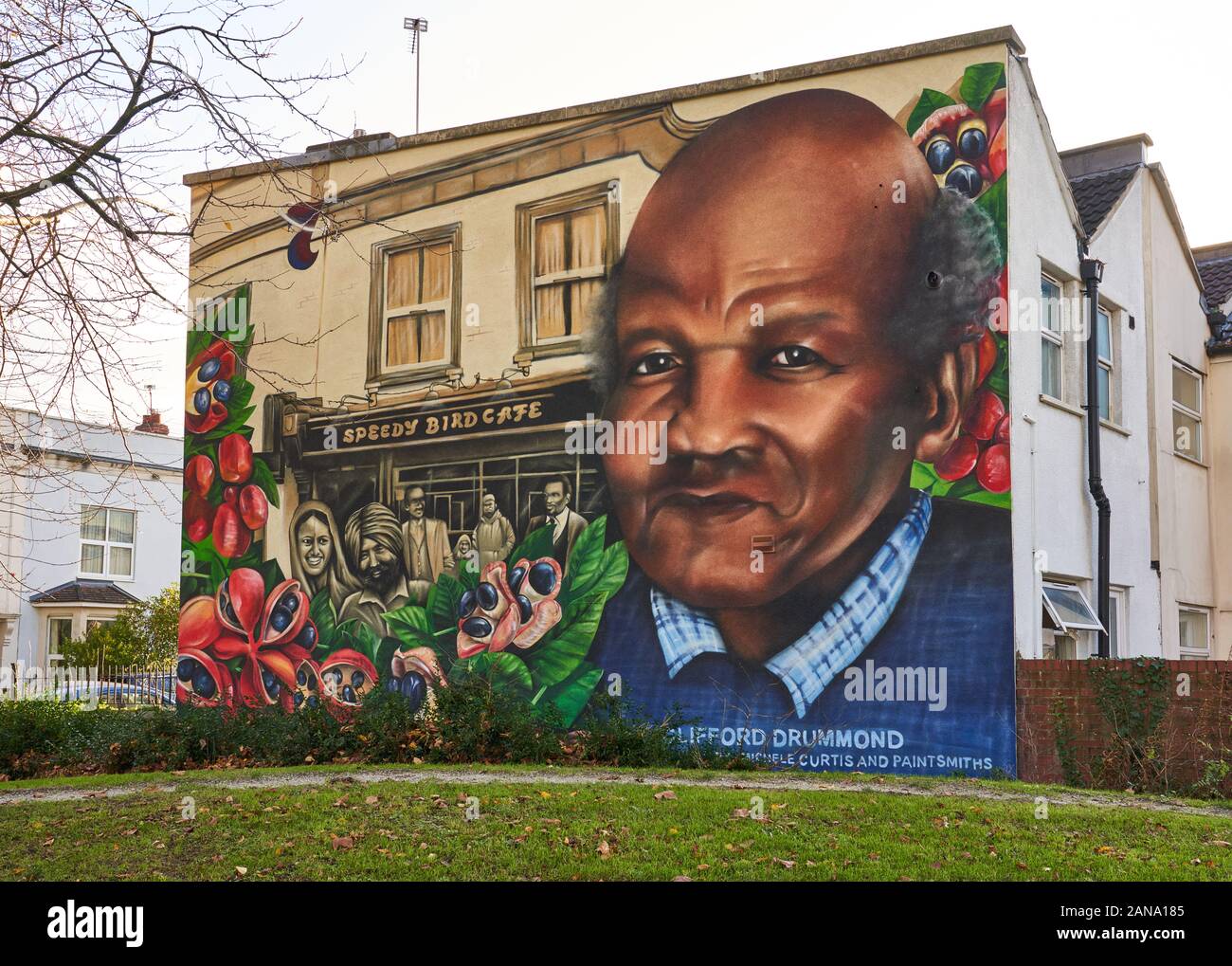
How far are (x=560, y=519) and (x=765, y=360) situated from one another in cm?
346

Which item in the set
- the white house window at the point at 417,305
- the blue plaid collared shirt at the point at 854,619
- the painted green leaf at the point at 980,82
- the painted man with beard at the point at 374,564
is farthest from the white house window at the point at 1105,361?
the painted man with beard at the point at 374,564

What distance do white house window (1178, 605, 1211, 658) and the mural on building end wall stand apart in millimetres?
6445

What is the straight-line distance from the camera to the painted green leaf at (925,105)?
15062 millimetres

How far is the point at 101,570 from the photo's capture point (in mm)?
38344

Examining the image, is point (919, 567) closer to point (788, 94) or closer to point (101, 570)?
point (788, 94)

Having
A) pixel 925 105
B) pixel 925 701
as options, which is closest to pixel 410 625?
pixel 925 701

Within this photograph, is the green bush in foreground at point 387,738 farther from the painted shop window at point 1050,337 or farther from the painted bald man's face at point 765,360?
the painted shop window at point 1050,337

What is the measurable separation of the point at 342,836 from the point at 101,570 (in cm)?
3116

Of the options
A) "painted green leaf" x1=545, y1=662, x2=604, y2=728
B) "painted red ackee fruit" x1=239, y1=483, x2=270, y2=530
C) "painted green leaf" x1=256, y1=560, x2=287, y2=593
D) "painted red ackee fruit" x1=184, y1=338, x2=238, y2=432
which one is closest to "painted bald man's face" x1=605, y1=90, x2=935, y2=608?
"painted green leaf" x1=545, y1=662, x2=604, y2=728

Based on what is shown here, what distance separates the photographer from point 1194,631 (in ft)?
63.9

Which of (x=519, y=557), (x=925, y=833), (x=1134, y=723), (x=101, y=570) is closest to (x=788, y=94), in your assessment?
(x=519, y=557)

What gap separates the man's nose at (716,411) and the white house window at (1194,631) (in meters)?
7.76

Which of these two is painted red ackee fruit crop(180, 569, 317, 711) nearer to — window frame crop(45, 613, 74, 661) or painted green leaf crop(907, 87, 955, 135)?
painted green leaf crop(907, 87, 955, 135)

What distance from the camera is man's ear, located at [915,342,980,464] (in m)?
14.6
